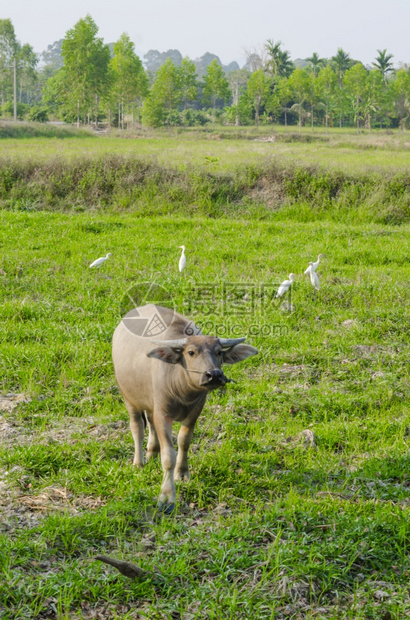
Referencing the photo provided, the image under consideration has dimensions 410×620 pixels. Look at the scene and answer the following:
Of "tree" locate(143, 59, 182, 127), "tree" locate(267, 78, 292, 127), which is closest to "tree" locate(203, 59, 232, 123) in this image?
"tree" locate(143, 59, 182, 127)

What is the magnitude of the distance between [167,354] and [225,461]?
133 centimetres

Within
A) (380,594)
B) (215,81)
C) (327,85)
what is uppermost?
(215,81)

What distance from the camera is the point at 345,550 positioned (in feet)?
13.4

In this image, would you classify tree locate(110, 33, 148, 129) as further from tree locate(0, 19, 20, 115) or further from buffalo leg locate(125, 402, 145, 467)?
buffalo leg locate(125, 402, 145, 467)

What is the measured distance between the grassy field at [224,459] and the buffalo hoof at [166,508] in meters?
0.05

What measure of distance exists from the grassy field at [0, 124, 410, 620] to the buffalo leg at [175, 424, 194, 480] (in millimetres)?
137

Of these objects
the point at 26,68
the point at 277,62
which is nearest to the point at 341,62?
the point at 277,62

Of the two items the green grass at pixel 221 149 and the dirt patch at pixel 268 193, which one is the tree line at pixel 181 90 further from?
the dirt patch at pixel 268 193

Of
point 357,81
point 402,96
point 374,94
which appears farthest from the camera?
point 402,96

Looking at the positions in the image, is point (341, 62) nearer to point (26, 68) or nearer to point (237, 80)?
point (237, 80)

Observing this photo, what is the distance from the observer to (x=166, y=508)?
4.47m

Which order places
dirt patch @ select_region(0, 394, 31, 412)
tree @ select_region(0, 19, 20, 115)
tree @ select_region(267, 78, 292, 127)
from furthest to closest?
1. tree @ select_region(0, 19, 20, 115)
2. tree @ select_region(267, 78, 292, 127)
3. dirt patch @ select_region(0, 394, 31, 412)

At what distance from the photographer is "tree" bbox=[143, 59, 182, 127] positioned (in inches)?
2418

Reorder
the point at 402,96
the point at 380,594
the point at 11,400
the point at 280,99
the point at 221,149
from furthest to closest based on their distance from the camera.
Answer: the point at 280,99
the point at 402,96
the point at 221,149
the point at 11,400
the point at 380,594
